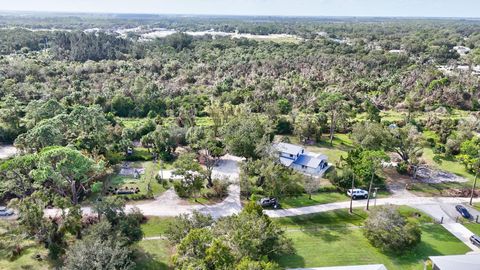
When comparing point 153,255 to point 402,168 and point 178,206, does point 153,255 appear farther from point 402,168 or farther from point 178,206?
point 402,168

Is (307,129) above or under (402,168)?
above

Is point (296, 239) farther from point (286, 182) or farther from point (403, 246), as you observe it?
point (403, 246)

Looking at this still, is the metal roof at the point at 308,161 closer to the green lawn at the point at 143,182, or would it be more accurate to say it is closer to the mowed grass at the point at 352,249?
the mowed grass at the point at 352,249

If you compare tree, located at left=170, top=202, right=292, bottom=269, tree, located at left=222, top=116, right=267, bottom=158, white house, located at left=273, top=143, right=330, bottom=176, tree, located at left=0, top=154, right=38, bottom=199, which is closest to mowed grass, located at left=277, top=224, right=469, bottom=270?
tree, located at left=170, top=202, right=292, bottom=269

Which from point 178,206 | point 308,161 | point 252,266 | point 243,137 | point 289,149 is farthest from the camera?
point 289,149

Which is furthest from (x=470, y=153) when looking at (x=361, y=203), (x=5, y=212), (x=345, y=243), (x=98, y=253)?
(x=5, y=212)

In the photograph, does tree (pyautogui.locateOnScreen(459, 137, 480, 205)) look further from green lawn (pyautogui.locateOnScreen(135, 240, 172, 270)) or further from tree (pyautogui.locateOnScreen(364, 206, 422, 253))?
green lawn (pyautogui.locateOnScreen(135, 240, 172, 270))

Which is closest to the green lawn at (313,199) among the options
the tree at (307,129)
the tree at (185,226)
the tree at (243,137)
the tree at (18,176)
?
the tree at (243,137)
